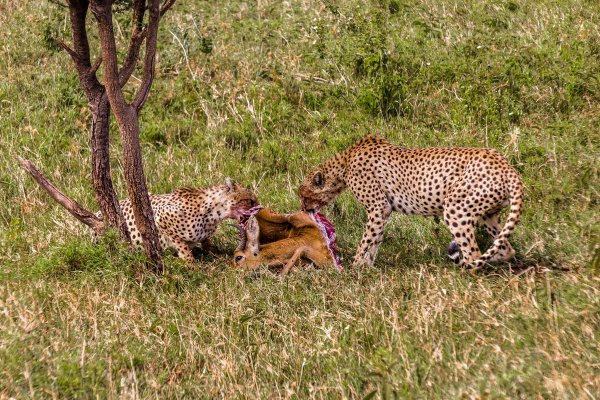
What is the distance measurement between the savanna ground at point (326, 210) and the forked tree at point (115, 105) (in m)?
0.26

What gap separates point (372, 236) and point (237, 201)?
3.57ft

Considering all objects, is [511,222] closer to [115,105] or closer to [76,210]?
[115,105]

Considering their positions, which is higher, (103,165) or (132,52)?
(132,52)

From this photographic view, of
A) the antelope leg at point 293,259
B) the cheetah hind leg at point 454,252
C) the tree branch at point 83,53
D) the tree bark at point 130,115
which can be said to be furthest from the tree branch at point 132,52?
the cheetah hind leg at point 454,252

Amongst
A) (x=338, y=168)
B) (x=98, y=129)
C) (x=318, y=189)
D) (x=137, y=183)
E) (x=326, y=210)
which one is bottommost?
(x=326, y=210)

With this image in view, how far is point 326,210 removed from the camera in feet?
30.7

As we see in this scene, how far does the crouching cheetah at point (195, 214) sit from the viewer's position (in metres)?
8.52

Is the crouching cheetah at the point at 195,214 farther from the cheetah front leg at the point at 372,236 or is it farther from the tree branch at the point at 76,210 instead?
A: the cheetah front leg at the point at 372,236

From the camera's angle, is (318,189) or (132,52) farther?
(318,189)


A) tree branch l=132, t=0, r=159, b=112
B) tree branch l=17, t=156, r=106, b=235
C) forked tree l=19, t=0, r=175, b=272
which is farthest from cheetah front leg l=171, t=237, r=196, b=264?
tree branch l=132, t=0, r=159, b=112

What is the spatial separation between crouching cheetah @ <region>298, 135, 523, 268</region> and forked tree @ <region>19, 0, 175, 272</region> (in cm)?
166

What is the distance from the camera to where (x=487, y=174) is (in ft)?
25.3

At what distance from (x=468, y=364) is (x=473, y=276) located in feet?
7.03

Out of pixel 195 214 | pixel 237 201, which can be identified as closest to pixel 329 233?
pixel 237 201
